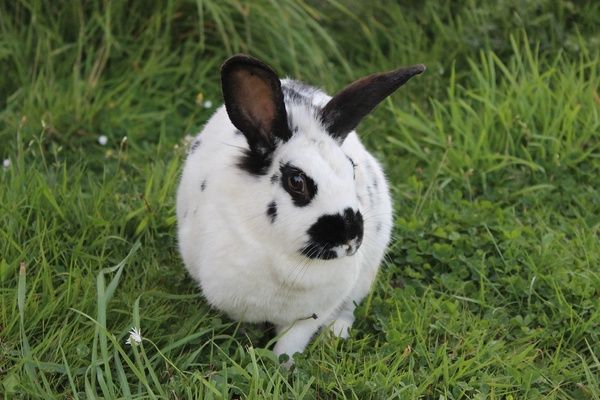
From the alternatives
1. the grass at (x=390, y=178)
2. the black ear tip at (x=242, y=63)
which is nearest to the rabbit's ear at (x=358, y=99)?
the black ear tip at (x=242, y=63)

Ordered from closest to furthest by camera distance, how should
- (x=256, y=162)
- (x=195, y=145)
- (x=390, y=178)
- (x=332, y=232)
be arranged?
(x=332, y=232) → (x=256, y=162) → (x=195, y=145) → (x=390, y=178)

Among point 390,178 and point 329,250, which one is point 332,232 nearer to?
point 329,250

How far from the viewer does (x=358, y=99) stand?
2912 mm

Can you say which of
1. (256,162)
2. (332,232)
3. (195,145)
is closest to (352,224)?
(332,232)

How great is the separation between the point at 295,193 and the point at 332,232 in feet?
0.54

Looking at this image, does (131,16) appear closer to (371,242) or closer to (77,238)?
(77,238)

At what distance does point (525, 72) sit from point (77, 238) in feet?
8.01

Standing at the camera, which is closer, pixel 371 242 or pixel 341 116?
pixel 341 116

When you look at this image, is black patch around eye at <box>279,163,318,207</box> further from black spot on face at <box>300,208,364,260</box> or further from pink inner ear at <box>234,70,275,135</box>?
pink inner ear at <box>234,70,275,135</box>

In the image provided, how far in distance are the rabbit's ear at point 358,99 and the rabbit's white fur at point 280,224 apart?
0.14ft

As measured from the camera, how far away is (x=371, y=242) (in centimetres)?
323

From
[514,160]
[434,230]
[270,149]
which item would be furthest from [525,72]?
[270,149]

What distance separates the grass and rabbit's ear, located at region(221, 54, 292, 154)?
27.1 inches

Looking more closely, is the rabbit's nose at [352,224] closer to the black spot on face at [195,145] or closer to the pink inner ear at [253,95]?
the pink inner ear at [253,95]
